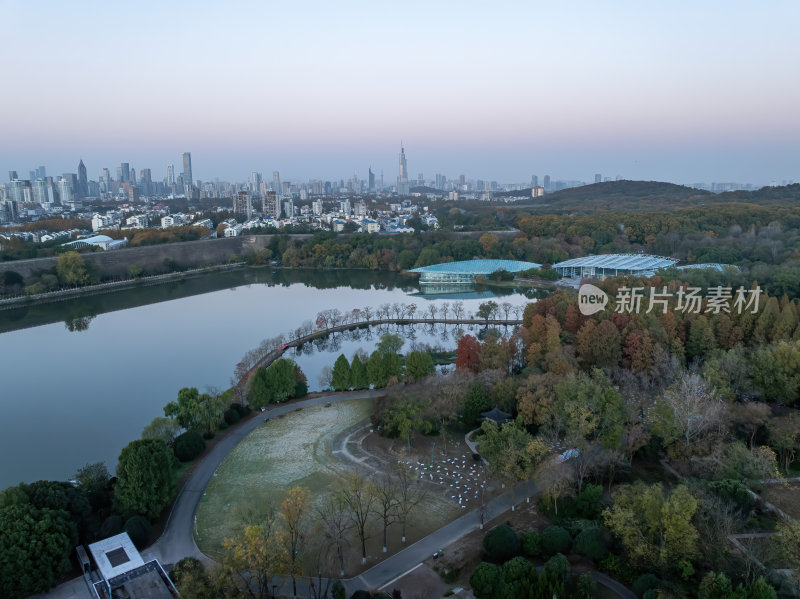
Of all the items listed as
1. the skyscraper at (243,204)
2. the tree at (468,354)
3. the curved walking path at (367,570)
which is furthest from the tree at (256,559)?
the skyscraper at (243,204)

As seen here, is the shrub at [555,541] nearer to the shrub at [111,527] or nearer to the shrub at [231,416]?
the shrub at [111,527]

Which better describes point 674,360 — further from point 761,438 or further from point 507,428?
point 507,428

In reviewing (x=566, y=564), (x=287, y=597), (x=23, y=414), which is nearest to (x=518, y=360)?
(x=566, y=564)

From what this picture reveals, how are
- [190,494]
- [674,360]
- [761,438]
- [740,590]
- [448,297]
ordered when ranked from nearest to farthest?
[740,590], [190,494], [761,438], [674,360], [448,297]

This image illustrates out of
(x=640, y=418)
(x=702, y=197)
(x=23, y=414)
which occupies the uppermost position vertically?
(x=702, y=197)

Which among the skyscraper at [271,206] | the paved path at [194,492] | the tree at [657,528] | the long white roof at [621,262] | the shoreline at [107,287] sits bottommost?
the paved path at [194,492]
